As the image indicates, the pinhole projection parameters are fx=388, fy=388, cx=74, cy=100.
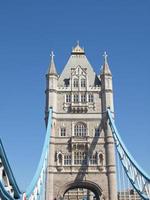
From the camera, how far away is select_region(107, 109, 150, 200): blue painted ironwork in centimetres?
3192

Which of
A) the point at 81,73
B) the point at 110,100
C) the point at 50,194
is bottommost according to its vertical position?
the point at 50,194

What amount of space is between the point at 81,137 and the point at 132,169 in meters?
8.48

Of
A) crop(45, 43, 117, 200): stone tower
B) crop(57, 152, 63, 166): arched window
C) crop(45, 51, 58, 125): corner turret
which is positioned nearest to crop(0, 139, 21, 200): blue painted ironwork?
crop(45, 43, 117, 200): stone tower

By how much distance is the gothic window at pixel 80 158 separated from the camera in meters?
43.1

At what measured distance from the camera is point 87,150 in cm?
4356

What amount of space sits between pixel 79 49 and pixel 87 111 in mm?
10550

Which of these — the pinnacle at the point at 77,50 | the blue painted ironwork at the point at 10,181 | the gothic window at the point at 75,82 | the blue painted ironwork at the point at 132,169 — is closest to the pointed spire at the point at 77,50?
the pinnacle at the point at 77,50

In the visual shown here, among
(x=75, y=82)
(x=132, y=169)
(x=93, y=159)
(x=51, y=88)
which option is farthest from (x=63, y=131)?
(x=132, y=169)

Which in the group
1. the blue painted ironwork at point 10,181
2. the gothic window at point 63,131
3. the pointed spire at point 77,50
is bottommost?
the blue painted ironwork at point 10,181

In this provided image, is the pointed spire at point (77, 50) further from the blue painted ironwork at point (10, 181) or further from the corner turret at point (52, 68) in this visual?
the blue painted ironwork at point (10, 181)

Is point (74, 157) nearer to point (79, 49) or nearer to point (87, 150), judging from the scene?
point (87, 150)

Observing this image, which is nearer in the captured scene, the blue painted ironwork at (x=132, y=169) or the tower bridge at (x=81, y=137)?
the blue painted ironwork at (x=132, y=169)

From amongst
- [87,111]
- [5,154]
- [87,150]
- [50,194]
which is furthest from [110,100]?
[5,154]

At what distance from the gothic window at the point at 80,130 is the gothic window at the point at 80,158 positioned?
213 cm
